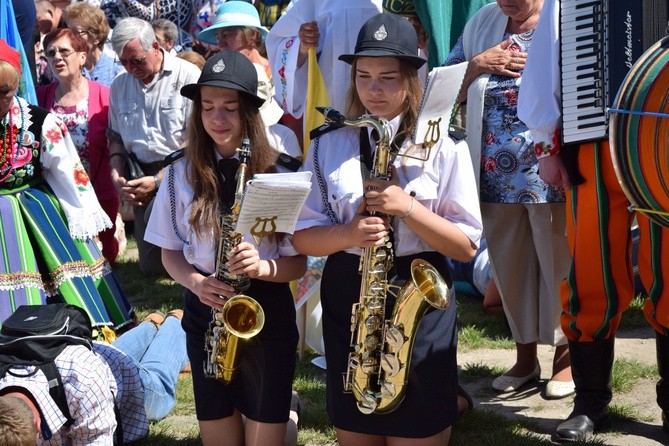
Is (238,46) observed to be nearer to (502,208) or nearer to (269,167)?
(502,208)

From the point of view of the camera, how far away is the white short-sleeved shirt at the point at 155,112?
698cm

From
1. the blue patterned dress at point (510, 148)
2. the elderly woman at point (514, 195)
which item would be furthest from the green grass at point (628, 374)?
the blue patterned dress at point (510, 148)

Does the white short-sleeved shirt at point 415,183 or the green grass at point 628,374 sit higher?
the white short-sleeved shirt at point 415,183

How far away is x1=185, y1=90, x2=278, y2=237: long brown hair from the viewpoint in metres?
3.85

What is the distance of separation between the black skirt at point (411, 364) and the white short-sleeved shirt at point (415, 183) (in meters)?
0.12

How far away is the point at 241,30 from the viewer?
7141 millimetres

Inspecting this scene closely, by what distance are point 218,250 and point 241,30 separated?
3648 millimetres

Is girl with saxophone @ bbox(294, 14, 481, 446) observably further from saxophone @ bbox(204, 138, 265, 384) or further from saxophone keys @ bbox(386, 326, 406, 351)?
saxophone @ bbox(204, 138, 265, 384)

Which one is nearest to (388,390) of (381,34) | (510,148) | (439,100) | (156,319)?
(439,100)

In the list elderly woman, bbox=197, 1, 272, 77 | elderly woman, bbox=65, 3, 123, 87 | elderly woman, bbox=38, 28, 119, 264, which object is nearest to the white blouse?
elderly woman, bbox=197, 1, 272, 77

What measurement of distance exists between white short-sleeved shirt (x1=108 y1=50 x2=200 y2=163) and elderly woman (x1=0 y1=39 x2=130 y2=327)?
1186mm

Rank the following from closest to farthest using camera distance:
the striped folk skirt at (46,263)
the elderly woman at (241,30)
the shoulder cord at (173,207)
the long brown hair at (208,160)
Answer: the long brown hair at (208,160) → the shoulder cord at (173,207) → the striped folk skirt at (46,263) → the elderly woman at (241,30)

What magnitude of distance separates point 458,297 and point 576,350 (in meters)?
2.22

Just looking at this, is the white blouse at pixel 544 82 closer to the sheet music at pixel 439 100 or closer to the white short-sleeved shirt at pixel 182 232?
the sheet music at pixel 439 100
